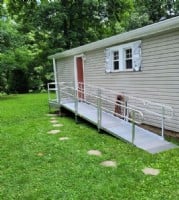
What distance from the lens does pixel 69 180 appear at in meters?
4.64

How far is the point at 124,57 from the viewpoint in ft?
29.2

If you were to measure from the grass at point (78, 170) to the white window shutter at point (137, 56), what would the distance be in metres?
2.19

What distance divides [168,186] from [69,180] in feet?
4.93

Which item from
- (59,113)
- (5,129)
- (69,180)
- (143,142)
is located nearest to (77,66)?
(59,113)

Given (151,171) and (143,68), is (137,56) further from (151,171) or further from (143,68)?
(151,171)

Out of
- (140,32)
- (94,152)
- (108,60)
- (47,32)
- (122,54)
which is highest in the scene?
(47,32)

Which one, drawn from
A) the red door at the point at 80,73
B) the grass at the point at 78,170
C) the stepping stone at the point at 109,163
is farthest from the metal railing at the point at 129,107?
the stepping stone at the point at 109,163

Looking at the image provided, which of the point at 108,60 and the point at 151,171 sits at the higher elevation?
the point at 108,60

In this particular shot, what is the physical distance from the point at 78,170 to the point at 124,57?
4.76 meters

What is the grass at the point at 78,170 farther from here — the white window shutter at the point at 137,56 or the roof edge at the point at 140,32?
the roof edge at the point at 140,32

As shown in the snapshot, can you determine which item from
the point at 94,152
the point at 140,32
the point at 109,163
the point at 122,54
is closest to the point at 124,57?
the point at 122,54

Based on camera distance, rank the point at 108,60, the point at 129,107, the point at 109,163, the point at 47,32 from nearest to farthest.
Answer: the point at 109,163
the point at 129,107
the point at 108,60
the point at 47,32

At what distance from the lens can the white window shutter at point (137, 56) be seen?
804cm

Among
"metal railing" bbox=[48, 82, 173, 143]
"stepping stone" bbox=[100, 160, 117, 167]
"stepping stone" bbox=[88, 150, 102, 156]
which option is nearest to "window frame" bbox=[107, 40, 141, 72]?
"metal railing" bbox=[48, 82, 173, 143]
